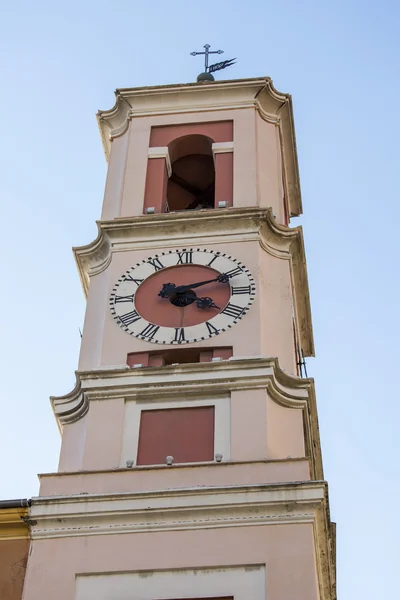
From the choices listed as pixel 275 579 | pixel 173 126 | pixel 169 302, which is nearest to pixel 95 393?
pixel 169 302

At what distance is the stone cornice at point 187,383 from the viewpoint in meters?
22.7

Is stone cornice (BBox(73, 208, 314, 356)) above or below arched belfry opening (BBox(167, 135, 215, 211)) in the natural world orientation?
below

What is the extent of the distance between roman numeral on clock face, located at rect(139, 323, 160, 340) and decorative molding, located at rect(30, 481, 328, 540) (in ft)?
12.9

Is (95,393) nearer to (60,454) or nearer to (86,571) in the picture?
(60,454)

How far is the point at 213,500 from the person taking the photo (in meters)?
20.6

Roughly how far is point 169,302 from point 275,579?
6457mm

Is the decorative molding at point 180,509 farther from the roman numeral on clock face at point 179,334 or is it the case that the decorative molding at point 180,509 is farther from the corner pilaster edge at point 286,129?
the corner pilaster edge at point 286,129

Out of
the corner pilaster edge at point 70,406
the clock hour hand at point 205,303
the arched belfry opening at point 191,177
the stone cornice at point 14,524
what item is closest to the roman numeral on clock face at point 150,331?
the clock hour hand at point 205,303

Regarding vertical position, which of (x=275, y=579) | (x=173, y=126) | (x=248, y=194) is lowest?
(x=275, y=579)

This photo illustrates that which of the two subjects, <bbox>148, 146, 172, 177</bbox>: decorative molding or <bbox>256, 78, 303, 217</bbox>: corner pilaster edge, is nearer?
<bbox>148, 146, 172, 177</bbox>: decorative molding

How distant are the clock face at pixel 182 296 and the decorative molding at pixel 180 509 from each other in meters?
3.78

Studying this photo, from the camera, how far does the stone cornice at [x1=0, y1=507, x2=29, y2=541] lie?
68.4 ft

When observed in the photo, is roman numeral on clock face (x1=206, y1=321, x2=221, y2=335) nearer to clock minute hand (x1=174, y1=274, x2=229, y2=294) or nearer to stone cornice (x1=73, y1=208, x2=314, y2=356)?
clock minute hand (x1=174, y1=274, x2=229, y2=294)

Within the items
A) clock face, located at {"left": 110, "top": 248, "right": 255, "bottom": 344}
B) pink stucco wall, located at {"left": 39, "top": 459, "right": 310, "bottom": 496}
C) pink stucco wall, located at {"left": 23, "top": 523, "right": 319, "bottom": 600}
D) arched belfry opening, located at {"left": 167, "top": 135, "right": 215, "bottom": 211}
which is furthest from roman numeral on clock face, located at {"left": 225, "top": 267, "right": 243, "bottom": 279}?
pink stucco wall, located at {"left": 23, "top": 523, "right": 319, "bottom": 600}
